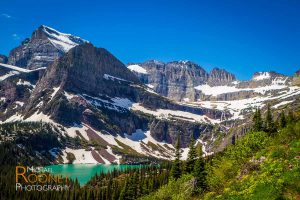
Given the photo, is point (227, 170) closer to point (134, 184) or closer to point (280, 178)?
point (280, 178)

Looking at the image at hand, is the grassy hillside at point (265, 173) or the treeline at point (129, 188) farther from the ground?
the grassy hillside at point (265, 173)

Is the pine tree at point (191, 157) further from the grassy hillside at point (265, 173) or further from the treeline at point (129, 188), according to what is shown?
the grassy hillside at point (265, 173)

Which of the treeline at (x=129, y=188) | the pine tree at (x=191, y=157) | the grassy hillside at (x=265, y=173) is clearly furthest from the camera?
the treeline at (x=129, y=188)

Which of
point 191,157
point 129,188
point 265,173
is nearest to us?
point 265,173

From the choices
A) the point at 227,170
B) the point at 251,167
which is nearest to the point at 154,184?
the point at 227,170

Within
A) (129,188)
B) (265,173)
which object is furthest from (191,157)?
(265,173)

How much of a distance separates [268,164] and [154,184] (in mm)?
118318

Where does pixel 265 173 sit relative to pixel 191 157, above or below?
above

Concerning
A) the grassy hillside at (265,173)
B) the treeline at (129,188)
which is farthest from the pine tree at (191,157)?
the grassy hillside at (265,173)

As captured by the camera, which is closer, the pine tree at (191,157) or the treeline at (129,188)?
the pine tree at (191,157)

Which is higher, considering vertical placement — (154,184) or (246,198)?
(246,198)

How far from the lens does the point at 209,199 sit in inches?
1337

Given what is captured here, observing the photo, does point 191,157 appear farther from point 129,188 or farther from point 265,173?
point 265,173

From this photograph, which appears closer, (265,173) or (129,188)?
(265,173)
